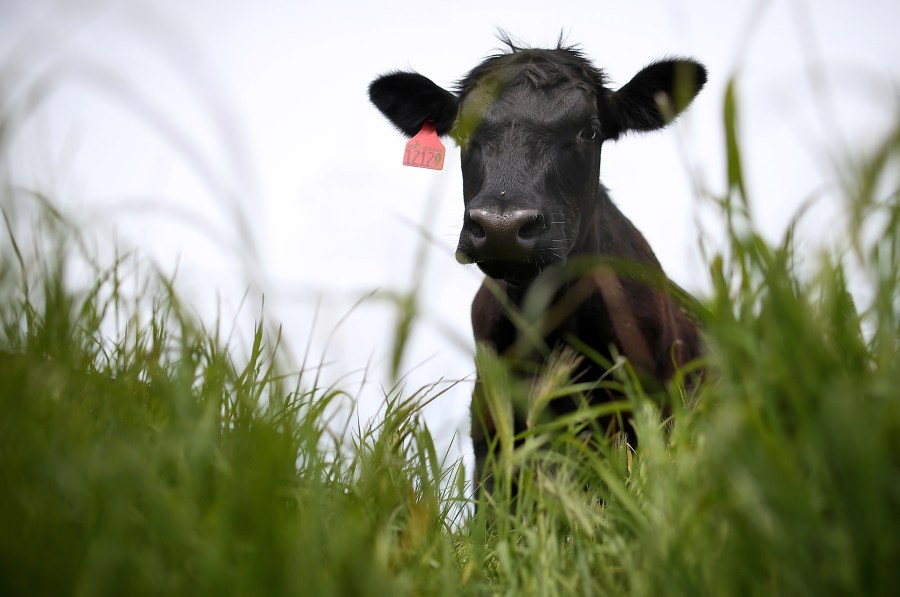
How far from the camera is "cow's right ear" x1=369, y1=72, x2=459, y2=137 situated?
18.9ft

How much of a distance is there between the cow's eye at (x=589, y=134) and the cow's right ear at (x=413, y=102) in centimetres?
108

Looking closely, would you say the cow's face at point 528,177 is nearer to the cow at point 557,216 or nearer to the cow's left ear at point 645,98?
the cow at point 557,216

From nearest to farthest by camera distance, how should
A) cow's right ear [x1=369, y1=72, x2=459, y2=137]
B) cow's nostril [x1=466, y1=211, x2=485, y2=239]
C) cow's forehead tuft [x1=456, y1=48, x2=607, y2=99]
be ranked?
cow's nostril [x1=466, y1=211, x2=485, y2=239], cow's forehead tuft [x1=456, y1=48, x2=607, y2=99], cow's right ear [x1=369, y1=72, x2=459, y2=137]

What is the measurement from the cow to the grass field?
2.03 m

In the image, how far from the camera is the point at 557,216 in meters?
4.50

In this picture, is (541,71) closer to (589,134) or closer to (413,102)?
(589,134)

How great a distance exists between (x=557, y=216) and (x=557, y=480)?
2493mm

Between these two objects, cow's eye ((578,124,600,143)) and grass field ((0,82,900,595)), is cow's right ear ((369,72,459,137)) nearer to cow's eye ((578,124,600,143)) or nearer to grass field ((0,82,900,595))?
cow's eye ((578,124,600,143))

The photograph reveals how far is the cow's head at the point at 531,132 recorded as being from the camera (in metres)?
4.16

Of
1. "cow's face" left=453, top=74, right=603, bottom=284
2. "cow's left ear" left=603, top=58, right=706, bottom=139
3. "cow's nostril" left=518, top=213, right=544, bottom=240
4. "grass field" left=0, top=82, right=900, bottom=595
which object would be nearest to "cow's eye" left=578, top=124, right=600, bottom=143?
"cow's face" left=453, top=74, right=603, bottom=284

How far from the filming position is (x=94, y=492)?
1.68 metres

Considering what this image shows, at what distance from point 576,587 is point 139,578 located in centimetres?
113

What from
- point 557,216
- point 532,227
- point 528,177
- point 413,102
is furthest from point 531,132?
point 413,102

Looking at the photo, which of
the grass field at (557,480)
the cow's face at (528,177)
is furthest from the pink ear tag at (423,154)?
the grass field at (557,480)
